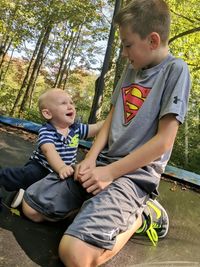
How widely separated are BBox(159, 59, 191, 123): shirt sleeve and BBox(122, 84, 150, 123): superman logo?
12 centimetres

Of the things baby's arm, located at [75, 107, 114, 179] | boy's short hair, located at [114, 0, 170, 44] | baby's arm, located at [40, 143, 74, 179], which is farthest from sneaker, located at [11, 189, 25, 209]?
boy's short hair, located at [114, 0, 170, 44]

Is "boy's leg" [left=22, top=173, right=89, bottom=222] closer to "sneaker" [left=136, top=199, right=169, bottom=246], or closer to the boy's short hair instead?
"sneaker" [left=136, top=199, right=169, bottom=246]

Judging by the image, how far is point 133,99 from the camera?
1663mm

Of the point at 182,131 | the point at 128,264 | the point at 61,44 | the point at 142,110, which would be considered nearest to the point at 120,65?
the point at 182,131

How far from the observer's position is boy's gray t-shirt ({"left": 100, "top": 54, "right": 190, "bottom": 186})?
1498 mm

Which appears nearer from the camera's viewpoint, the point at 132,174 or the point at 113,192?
the point at 113,192

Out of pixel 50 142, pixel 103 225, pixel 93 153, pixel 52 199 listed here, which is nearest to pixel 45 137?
pixel 50 142

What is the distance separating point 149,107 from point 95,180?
1.49 ft

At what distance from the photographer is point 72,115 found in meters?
1.98

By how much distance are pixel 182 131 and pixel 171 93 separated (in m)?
6.99

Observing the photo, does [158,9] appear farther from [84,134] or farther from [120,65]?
[120,65]

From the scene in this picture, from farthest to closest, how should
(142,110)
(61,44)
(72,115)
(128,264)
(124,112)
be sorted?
(61,44)
(72,115)
(124,112)
(142,110)
(128,264)

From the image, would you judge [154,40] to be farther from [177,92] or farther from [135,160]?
[135,160]

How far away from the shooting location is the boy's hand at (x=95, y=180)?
1400 mm
